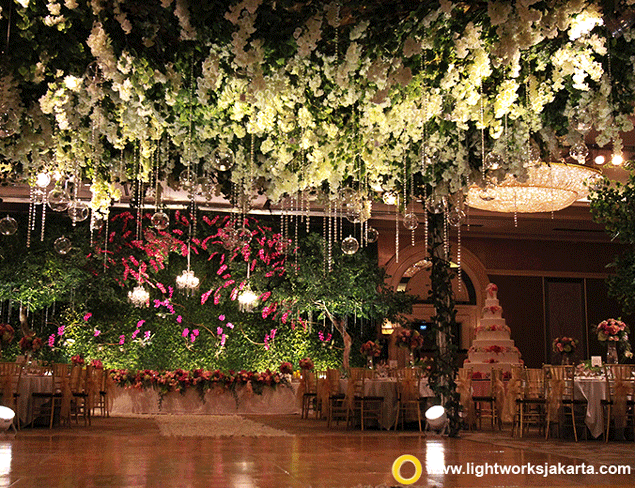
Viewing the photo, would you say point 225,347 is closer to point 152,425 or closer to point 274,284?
point 274,284

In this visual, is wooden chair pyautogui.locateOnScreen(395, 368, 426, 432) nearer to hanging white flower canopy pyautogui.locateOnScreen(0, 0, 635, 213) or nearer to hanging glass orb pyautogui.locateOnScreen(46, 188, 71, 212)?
hanging white flower canopy pyautogui.locateOnScreen(0, 0, 635, 213)

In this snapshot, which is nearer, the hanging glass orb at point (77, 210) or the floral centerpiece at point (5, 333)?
the hanging glass orb at point (77, 210)

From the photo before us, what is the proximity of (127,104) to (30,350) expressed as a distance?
6085 mm

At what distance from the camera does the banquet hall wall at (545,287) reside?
1686 centimetres

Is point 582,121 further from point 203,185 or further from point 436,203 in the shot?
point 203,185

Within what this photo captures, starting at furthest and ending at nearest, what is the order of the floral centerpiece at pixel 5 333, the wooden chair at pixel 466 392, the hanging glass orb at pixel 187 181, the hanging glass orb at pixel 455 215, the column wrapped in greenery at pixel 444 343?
the wooden chair at pixel 466 392, the floral centerpiece at pixel 5 333, the column wrapped in greenery at pixel 444 343, the hanging glass orb at pixel 455 215, the hanging glass orb at pixel 187 181

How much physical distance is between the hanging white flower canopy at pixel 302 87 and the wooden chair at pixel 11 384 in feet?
10.3

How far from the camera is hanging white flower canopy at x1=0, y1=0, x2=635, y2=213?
4.59 metres

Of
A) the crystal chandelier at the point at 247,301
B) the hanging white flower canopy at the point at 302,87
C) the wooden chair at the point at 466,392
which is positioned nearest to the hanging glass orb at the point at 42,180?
the hanging white flower canopy at the point at 302,87

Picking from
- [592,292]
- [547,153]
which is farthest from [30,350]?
[592,292]

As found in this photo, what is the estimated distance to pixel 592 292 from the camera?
17.4 meters

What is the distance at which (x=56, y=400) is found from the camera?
Answer: 10.3 meters

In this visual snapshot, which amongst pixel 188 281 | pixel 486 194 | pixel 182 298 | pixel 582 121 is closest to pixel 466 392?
pixel 486 194

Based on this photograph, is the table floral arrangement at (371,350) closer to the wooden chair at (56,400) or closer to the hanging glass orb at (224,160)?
the wooden chair at (56,400)
